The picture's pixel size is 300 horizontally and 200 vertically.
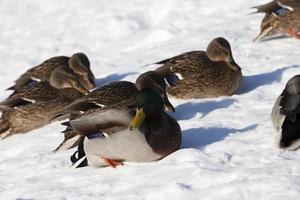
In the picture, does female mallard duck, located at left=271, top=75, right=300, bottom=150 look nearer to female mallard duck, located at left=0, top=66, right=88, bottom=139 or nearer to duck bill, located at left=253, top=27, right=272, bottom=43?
female mallard duck, located at left=0, top=66, right=88, bottom=139

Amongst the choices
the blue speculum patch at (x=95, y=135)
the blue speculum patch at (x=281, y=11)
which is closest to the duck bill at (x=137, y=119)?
the blue speculum patch at (x=95, y=135)

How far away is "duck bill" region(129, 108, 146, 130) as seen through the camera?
673 centimetres

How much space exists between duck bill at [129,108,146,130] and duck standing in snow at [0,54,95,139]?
2.90 metres

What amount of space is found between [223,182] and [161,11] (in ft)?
27.2

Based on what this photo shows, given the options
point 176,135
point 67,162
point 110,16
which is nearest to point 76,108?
point 67,162

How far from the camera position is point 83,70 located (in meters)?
10.5

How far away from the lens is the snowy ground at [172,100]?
246 inches

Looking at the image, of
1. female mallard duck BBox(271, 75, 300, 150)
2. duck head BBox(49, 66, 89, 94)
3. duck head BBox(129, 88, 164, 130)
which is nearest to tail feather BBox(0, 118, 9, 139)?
duck head BBox(49, 66, 89, 94)

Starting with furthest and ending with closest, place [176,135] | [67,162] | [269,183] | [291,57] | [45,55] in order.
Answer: [45,55] → [291,57] → [67,162] → [176,135] → [269,183]

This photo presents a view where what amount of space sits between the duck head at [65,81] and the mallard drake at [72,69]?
0.23 metres

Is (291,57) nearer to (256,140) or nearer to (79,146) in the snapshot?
(256,140)

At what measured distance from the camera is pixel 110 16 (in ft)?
46.5

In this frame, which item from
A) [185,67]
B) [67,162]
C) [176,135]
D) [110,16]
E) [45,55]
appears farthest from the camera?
[110,16]

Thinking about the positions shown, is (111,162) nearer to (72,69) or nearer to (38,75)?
(72,69)
